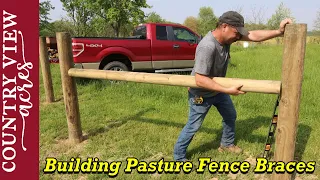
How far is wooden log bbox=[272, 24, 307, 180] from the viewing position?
7.44 feet

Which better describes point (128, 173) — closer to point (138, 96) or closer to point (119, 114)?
point (119, 114)

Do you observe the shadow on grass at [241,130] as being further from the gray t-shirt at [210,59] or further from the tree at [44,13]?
the tree at [44,13]

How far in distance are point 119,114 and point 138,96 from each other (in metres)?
1.10

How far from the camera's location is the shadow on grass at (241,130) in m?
3.58

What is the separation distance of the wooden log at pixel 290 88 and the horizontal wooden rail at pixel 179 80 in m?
0.10

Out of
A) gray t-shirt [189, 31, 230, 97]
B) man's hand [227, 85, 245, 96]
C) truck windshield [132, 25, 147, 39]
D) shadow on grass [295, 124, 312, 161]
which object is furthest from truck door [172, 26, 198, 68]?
man's hand [227, 85, 245, 96]

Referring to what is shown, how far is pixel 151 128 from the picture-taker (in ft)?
14.0

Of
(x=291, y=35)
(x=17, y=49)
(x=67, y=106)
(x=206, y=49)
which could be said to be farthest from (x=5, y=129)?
(x=291, y=35)

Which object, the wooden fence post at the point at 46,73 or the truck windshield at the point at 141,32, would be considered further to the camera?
the truck windshield at the point at 141,32

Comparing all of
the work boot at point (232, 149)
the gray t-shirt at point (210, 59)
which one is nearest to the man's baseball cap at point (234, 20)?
the gray t-shirt at point (210, 59)

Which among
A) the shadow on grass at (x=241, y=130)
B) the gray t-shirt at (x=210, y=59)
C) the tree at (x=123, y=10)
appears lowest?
the shadow on grass at (x=241, y=130)

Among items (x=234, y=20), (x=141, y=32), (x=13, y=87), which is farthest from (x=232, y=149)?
(x=141, y=32)

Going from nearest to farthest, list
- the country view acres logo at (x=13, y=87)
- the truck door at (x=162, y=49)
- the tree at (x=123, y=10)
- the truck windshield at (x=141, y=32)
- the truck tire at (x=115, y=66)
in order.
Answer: the country view acres logo at (x=13, y=87) < the truck tire at (x=115, y=66) < the truck door at (x=162, y=49) < the truck windshield at (x=141, y=32) < the tree at (x=123, y=10)

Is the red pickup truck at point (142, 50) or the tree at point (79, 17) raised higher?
the tree at point (79, 17)
